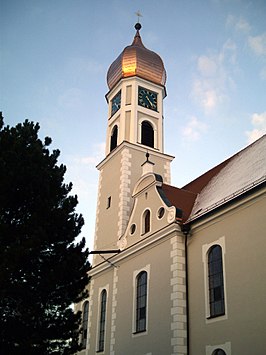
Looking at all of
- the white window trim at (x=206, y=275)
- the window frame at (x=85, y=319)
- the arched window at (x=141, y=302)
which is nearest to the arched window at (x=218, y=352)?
the white window trim at (x=206, y=275)

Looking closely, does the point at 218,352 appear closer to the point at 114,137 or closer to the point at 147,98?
the point at 114,137

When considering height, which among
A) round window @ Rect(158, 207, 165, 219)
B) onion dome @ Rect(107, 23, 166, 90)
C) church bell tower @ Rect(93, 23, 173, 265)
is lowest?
round window @ Rect(158, 207, 165, 219)

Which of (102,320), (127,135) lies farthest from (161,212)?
(127,135)

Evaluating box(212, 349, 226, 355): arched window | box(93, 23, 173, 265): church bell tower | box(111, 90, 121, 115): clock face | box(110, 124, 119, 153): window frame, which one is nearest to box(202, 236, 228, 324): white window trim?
box(212, 349, 226, 355): arched window

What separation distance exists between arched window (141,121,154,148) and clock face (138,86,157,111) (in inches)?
51.3

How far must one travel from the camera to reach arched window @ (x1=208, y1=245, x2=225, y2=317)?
14.6m

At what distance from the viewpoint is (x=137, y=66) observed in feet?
93.5

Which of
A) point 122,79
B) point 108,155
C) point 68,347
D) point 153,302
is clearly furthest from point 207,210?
point 122,79

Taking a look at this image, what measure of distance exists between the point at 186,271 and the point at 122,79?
15.4 m

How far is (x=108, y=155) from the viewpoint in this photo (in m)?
26.1

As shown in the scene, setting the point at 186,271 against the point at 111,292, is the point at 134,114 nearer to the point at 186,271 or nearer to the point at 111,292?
the point at 111,292

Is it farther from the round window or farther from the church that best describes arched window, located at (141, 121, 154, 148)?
the round window

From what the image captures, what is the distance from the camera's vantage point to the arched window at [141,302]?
17734 mm

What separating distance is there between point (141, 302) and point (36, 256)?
6458mm
